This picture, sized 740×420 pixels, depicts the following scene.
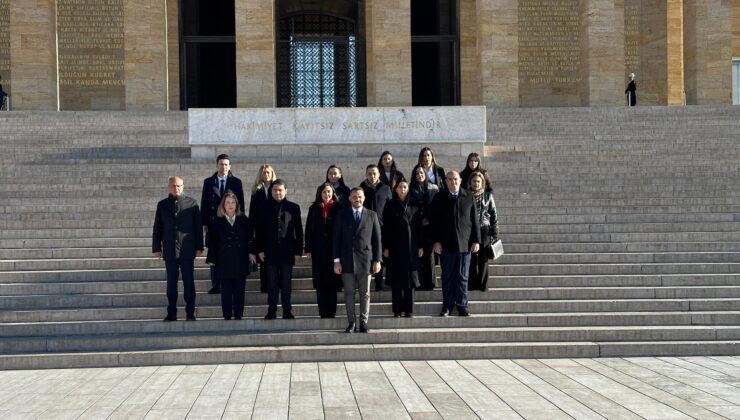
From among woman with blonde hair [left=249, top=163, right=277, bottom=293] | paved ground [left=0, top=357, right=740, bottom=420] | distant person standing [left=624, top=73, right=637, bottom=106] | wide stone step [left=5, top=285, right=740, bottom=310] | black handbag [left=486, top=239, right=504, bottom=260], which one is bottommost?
paved ground [left=0, top=357, right=740, bottom=420]

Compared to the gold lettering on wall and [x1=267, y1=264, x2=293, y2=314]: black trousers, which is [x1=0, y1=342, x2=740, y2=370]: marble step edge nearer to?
[x1=267, y1=264, x2=293, y2=314]: black trousers

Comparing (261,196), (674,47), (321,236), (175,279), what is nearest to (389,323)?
(321,236)

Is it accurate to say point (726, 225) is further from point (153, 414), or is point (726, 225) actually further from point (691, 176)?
point (153, 414)

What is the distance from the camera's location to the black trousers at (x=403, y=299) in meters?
10.7

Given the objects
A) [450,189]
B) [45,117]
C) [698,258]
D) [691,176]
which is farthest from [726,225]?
[45,117]

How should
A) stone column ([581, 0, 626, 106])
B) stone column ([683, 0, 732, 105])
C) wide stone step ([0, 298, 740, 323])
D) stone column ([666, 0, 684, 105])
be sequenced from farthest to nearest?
1. stone column ([666, 0, 684, 105])
2. stone column ([683, 0, 732, 105])
3. stone column ([581, 0, 626, 106])
4. wide stone step ([0, 298, 740, 323])

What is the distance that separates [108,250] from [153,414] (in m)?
5.35

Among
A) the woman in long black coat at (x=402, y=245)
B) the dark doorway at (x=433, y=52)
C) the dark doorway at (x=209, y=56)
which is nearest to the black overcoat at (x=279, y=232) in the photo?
the woman in long black coat at (x=402, y=245)

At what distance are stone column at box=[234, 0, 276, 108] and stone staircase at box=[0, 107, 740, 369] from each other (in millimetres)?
7663

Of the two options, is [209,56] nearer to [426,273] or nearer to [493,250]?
[426,273]

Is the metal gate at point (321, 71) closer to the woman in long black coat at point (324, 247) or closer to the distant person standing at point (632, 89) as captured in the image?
the distant person standing at point (632, 89)

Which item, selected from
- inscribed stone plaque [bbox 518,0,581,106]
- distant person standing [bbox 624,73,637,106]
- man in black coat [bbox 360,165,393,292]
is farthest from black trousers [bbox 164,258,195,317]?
inscribed stone plaque [bbox 518,0,581,106]

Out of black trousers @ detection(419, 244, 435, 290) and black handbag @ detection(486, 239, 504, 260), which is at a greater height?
black handbag @ detection(486, 239, 504, 260)

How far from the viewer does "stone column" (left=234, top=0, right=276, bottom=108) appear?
87.7ft
